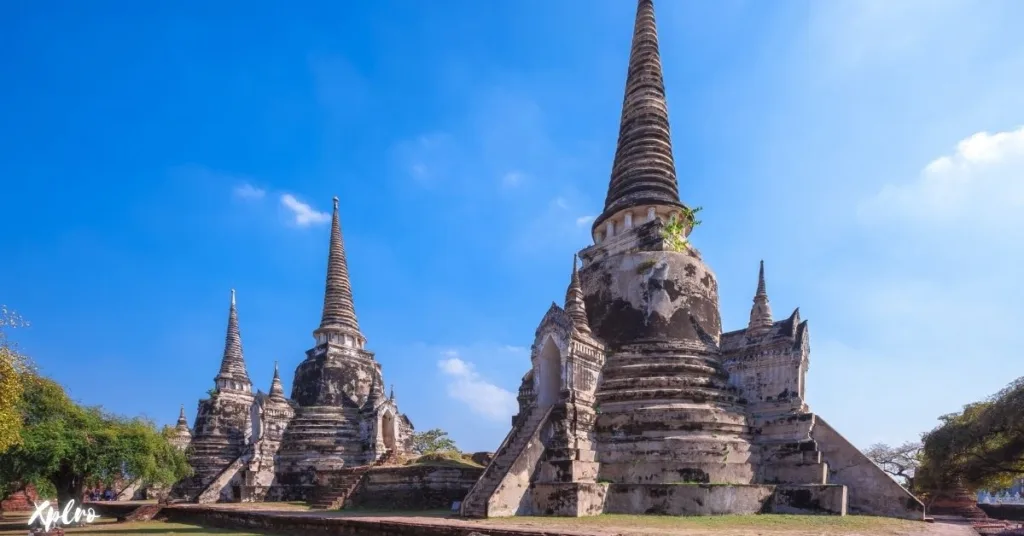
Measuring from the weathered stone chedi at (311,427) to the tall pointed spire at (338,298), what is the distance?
61 mm

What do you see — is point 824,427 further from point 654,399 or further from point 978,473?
point 978,473

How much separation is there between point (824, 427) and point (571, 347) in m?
8.62

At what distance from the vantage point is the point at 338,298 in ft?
123

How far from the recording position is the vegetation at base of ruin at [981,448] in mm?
20547

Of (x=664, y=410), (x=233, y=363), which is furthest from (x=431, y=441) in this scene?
(x=664, y=410)

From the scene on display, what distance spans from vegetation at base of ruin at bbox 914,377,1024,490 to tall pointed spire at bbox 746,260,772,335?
8.09 meters

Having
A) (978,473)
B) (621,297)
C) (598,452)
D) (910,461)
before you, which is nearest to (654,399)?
(598,452)

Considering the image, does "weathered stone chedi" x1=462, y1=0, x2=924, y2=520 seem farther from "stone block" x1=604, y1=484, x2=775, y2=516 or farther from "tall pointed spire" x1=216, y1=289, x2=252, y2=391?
"tall pointed spire" x1=216, y1=289, x2=252, y2=391

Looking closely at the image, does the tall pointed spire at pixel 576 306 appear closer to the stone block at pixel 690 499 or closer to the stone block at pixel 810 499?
the stone block at pixel 690 499

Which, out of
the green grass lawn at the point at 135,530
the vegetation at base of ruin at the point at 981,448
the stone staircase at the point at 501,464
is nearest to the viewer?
the stone staircase at the point at 501,464

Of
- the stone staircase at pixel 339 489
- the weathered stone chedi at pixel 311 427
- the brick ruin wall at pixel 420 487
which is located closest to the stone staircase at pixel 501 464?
the brick ruin wall at pixel 420 487

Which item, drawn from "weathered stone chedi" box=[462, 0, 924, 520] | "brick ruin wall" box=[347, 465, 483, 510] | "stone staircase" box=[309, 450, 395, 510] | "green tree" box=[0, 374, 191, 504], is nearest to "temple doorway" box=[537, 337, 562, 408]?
"weathered stone chedi" box=[462, 0, 924, 520]

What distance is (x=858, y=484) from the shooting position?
18.5 metres

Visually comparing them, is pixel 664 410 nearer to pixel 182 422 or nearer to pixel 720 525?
pixel 720 525
